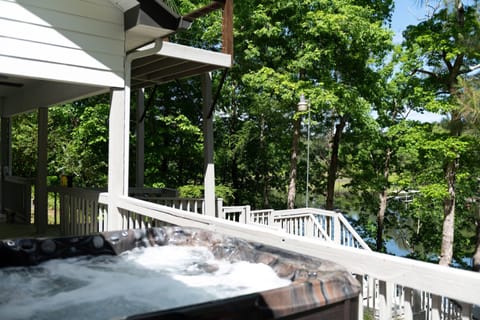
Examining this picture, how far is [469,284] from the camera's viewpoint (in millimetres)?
1343

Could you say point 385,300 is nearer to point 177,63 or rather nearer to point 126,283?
point 126,283

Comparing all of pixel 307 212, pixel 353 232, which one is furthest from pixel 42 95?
pixel 353 232

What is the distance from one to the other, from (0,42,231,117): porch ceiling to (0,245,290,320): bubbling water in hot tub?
222cm

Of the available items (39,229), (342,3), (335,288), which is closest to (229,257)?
(335,288)

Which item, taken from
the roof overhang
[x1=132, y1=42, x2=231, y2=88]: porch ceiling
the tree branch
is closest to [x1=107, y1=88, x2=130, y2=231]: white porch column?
the roof overhang

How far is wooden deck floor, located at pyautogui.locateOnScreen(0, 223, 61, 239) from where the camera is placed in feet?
18.4

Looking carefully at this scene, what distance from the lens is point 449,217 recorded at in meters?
12.7

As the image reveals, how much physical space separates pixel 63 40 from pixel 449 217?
1223cm

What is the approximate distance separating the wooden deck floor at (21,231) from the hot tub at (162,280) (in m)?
2.89

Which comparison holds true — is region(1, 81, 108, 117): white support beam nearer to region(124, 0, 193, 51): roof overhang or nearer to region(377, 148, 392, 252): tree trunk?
region(124, 0, 193, 51): roof overhang

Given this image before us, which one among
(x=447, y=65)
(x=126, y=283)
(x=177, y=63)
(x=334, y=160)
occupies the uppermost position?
(x=447, y=65)

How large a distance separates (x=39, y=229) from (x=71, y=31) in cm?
307

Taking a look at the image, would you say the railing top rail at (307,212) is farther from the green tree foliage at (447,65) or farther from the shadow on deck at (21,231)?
the green tree foliage at (447,65)

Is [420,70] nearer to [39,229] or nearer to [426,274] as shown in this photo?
[39,229]
